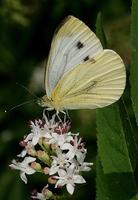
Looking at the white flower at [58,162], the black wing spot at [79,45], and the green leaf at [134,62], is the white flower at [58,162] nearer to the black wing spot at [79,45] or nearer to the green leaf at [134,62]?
the green leaf at [134,62]

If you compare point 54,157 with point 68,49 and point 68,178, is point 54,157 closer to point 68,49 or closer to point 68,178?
point 68,178

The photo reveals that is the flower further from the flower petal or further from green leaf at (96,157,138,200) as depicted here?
green leaf at (96,157,138,200)

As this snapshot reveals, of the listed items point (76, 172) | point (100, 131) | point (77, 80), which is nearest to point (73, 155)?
point (76, 172)

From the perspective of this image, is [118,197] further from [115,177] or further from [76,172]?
[76,172]

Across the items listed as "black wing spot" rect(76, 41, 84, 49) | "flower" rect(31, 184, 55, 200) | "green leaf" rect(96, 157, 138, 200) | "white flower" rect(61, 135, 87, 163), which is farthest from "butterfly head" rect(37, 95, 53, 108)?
"green leaf" rect(96, 157, 138, 200)

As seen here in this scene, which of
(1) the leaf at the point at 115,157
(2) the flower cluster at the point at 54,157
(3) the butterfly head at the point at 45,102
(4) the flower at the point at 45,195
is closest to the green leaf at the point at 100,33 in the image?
(1) the leaf at the point at 115,157
